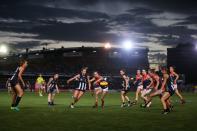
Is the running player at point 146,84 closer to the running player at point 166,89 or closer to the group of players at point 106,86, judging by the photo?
the group of players at point 106,86

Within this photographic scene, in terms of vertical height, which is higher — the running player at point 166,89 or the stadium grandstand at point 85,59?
the stadium grandstand at point 85,59

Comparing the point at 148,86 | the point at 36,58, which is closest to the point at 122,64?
the point at 36,58

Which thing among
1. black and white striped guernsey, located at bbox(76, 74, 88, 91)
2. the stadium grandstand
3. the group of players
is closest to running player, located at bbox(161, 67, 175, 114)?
the group of players

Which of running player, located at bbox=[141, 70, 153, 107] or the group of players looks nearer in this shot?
the group of players

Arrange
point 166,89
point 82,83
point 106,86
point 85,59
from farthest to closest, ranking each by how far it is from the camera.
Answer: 1. point 85,59
2. point 106,86
3. point 82,83
4. point 166,89

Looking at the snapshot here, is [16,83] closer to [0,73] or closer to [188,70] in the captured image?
[0,73]

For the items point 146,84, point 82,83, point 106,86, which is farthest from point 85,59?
point 82,83

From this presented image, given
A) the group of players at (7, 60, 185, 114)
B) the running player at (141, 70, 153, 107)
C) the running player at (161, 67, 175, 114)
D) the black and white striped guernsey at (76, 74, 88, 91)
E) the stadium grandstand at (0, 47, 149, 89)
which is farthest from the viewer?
the stadium grandstand at (0, 47, 149, 89)

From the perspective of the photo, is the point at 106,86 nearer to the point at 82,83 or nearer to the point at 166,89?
the point at 82,83

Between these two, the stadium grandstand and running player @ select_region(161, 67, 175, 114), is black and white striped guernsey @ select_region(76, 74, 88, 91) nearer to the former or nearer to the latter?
running player @ select_region(161, 67, 175, 114)

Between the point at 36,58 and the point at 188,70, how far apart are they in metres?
42.4

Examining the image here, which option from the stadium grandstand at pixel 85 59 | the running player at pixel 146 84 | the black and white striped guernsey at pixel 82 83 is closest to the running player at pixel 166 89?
the black and white striped guernsey at pixel 82 83

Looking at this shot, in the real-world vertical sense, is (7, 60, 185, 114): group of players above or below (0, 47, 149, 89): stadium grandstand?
below

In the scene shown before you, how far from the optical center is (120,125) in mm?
13383
